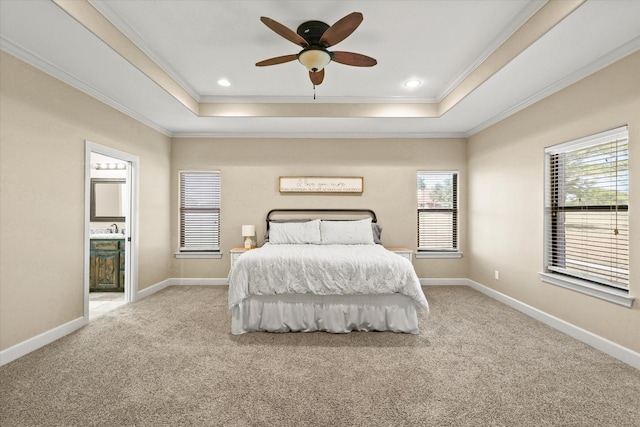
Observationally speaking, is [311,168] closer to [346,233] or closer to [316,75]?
[346,233]

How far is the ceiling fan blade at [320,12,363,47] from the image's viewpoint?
2.09m

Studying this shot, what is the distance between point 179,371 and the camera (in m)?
2.28

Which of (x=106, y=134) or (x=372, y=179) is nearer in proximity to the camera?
(x=106, y=134)

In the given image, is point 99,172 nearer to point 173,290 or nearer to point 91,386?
point 173,290

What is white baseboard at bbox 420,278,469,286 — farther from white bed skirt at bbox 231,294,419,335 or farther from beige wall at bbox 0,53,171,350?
beige wall at bbox 0,53,171,350

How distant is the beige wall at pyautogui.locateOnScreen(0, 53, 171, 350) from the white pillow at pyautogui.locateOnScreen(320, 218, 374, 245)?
3.11 metres

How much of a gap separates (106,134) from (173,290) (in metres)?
2.54

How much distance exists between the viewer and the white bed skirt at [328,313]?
302 centimetres

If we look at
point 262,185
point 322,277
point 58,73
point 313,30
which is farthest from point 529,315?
point 58,73

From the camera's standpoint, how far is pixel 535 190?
348 centimetres

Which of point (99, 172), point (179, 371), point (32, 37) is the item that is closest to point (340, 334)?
point (179, 371)

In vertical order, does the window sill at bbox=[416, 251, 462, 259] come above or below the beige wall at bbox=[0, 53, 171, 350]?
below

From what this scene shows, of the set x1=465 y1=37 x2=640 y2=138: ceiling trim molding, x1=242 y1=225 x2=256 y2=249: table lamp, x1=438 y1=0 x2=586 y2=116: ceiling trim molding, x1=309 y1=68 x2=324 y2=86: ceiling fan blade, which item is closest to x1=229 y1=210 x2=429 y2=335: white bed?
x1=242 y1=225 x2=256 y2=249: table lamp

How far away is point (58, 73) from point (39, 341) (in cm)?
261
